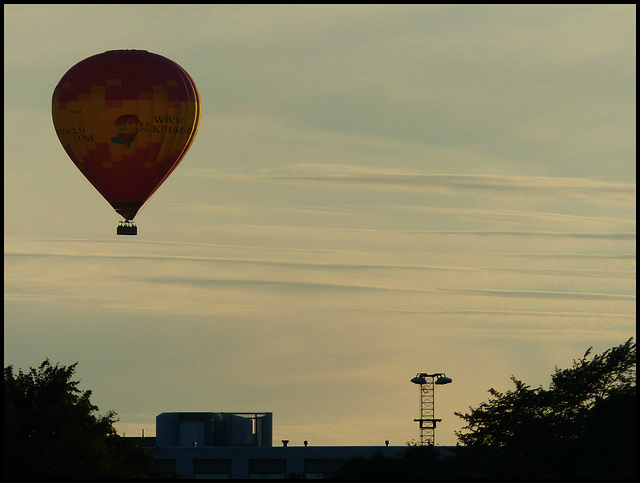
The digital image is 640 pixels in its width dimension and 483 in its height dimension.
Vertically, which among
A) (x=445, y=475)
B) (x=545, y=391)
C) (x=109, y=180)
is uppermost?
(x=109, y=180)

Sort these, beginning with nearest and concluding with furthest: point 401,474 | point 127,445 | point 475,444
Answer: point 401,474
point 127,445
point 475,444

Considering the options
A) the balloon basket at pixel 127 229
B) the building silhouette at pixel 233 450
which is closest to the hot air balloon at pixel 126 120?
the balloon basket at pixel 127 229

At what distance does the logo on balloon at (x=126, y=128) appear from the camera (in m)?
106

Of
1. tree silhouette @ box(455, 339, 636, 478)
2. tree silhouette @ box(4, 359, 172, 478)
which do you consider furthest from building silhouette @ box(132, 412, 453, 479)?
tree silhouette @ box(4, 359, 172, 478)

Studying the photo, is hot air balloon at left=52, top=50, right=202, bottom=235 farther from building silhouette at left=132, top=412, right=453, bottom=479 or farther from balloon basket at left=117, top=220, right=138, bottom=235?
building silhouette at left=132, top=412, right=453, bottom=479

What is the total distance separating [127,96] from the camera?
347ft

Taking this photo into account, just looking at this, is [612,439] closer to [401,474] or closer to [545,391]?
[401,474]

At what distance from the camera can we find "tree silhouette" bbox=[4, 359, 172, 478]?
80.6 metres

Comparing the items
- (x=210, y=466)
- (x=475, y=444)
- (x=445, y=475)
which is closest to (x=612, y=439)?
(x=445, y=475)

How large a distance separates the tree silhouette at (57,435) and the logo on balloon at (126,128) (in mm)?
21875

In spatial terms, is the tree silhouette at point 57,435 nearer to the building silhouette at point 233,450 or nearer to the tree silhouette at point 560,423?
the tree silhouette at point 560,423

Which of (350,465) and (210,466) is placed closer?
(350,465)

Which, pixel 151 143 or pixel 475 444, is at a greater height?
pixel 151 143

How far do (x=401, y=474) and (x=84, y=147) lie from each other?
137ft
